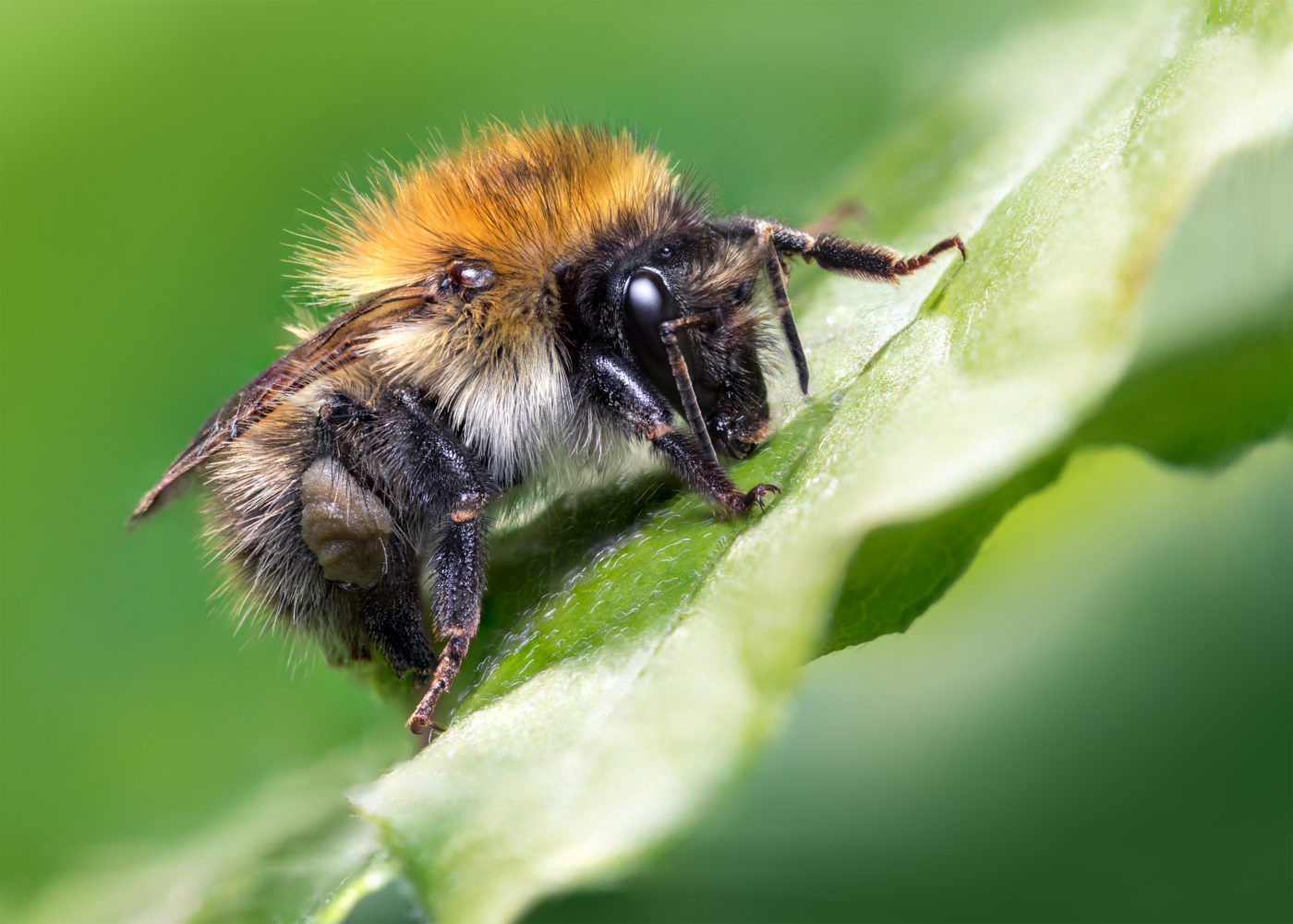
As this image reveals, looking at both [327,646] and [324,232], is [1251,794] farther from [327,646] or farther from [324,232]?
[324,232]

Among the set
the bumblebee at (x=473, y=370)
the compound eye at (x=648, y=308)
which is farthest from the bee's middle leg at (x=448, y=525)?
the compound eye at (x=648, y=308)

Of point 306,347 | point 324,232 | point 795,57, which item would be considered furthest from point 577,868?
point 795,57

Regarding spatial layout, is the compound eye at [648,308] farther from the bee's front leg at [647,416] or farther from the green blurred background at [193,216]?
the green blurred background at [193,216]

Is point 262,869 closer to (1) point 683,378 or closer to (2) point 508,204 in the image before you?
(1) point 683,378

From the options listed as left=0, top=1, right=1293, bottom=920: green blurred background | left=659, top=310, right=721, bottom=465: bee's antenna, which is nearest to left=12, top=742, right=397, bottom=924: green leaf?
left=0, top=1, right=1293, bottom=920: green blurred background

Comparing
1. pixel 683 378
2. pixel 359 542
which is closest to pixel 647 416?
pixel 683 378
